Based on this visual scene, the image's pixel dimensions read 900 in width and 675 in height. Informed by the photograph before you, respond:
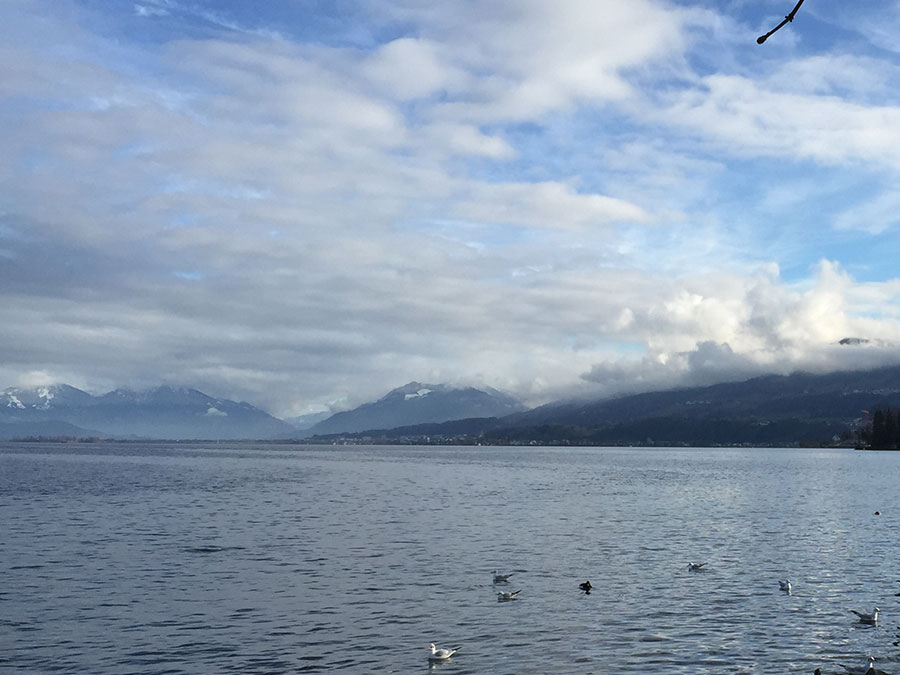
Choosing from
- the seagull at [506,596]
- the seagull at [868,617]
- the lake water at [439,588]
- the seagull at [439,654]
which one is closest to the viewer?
the seagull at [439,654]

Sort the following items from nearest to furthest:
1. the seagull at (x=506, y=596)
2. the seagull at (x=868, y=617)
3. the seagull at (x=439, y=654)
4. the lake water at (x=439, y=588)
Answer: the seagull at (x=439, y=654) → the lake water at (x=439, y=588) → the seagull at (x=868, y=617) → the seagull at (x=506, y=596)

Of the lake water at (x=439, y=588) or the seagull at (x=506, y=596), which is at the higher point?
the seagull at (x=506, y=596)

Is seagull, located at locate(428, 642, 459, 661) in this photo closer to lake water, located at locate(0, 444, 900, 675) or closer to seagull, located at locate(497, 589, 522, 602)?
lake water, located at locate(0, 444, 900, 675)

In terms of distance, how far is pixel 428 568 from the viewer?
5159cm

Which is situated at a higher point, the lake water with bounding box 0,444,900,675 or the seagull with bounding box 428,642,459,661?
the seagull with bounding box 428,642,459,661

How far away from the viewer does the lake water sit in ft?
107

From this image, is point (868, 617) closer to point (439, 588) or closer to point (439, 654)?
point (439, 654)

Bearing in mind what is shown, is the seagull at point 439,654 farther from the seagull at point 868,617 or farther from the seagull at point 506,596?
the seagull at point 868,617

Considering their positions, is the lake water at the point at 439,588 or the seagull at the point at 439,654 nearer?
the seagull at the point at 439,654

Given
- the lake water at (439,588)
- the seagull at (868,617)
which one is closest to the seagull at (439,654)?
the lake water at (439,588)

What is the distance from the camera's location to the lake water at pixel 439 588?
32656 mm

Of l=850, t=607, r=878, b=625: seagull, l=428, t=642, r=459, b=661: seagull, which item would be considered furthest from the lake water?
l=850, t=607, r=878, b=625: seagull

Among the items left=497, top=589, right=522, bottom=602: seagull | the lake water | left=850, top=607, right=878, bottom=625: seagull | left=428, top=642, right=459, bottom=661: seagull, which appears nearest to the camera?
left=428, top=642, right=459, bottom=661: seagull

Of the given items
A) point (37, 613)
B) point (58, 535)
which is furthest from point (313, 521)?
point (37, 613)
